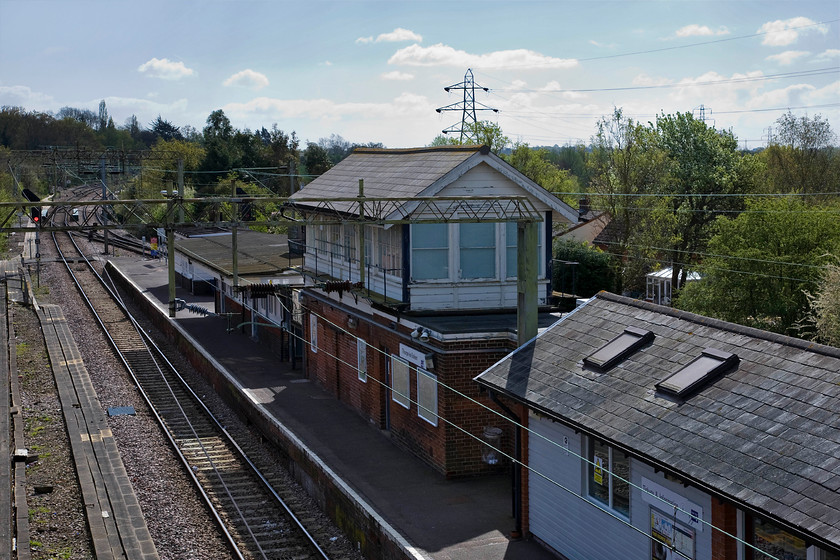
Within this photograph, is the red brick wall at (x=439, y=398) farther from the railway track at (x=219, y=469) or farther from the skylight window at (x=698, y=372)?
the skylight window at (x=698, y=372)

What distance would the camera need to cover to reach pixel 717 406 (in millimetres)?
9773

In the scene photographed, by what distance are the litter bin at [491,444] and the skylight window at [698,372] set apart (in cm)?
505

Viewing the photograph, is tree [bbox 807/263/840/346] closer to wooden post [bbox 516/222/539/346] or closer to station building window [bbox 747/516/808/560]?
wooden post [bbox 516/222/539/346]

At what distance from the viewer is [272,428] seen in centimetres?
1898

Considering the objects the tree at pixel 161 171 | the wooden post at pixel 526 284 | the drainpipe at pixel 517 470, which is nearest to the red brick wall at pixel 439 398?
the drainpipe at pixel 517 470

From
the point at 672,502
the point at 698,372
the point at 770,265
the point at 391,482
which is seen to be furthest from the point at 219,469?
the point at 770,265

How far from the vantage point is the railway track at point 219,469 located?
47.1 feet

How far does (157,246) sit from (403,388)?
38.8 metres

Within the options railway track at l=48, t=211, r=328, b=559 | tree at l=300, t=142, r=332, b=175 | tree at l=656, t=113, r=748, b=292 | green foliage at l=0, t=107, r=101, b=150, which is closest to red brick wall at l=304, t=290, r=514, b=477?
railway track at l=48, t=211, r=328, b=559

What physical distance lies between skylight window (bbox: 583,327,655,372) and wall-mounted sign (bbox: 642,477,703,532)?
1.88 m

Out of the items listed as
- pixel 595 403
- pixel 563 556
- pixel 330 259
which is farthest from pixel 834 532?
pixel 330 259

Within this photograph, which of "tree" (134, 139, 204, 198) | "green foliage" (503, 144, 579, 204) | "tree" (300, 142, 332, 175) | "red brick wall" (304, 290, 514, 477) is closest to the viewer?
"red brick wall" (304, 290, 514, 477)

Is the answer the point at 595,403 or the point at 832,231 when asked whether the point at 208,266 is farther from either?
the point at 595,403

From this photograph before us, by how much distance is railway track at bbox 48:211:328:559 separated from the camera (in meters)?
14.4
